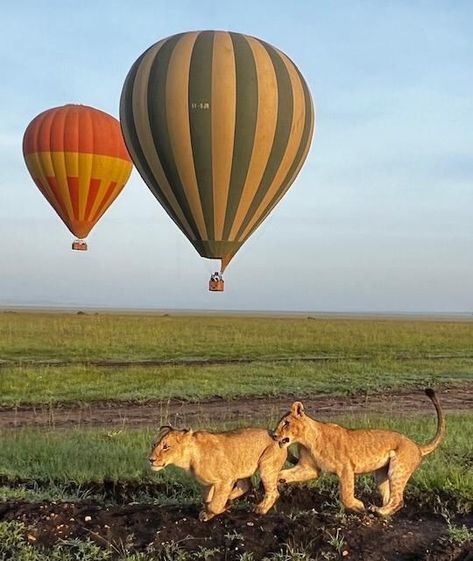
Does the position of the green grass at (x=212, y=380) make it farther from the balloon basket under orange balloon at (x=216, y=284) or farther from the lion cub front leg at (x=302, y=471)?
the lion cub front leg at (x=302, y=471)

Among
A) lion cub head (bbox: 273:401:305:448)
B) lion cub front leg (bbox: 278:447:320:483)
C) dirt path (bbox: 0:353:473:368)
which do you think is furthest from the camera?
dirt path (bbox: 0:353:473:368)

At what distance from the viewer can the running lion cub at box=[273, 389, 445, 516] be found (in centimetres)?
583

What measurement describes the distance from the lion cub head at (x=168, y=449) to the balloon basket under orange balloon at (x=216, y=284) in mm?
15476

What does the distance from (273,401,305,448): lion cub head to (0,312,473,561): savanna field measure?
2.33 ft

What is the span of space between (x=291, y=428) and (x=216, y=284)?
613 inches

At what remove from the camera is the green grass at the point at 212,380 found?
1809 centimetres

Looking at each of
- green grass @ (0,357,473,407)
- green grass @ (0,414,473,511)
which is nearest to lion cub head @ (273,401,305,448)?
green grass @ (0,414,473,511)

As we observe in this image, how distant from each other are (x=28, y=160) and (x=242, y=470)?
94.2 ft

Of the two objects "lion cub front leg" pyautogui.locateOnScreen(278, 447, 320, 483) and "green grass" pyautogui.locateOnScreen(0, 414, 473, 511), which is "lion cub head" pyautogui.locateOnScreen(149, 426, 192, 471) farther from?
"green grass" pyautogui.locateOnScreen(0, 414, 473, 511)

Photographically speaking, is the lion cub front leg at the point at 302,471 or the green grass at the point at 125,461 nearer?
the lion cub front leg at the point at 302,471

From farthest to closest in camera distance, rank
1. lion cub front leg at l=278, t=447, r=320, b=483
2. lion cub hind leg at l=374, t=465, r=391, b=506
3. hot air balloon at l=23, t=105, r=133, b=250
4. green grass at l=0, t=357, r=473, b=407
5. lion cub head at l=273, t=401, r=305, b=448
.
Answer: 1. hot air balloon at l=23, t=105, r=133, b=250
2. green grass at l=0, t=357, r=473, b=407
3. lion cub hind leg at l=374, t=465, r=391, b=506
4. lion cub front leg at l=278, t=447, r=320, b=483
5. lion cub head at l=273, t=401, r=305, b=448

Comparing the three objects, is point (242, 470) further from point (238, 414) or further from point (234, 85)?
point (234, 85)

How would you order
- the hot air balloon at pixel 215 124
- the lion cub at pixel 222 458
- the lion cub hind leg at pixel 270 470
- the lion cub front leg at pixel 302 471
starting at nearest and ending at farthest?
the lion cub at pixel 222 458
the lion cub hind leg at pixel 270 470
the lion cub front leg at pixel 302 471
the hot air balloon at pixel 215 124

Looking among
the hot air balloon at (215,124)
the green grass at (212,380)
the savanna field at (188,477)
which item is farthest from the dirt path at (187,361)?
the hot air balloon at (215,124)
